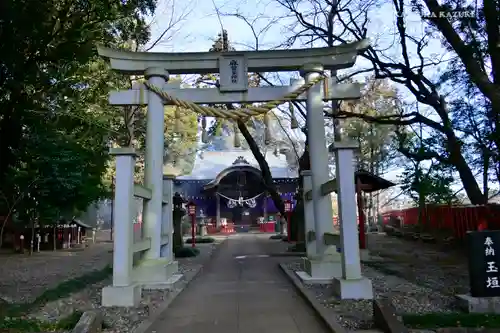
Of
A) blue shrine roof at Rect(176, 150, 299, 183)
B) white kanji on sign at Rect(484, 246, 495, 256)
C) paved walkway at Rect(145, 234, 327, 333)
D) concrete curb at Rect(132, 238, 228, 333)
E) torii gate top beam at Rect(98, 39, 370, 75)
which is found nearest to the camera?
concrete curb at Rect(132, 238, 228, 333)

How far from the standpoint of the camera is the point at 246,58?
9.24 metres

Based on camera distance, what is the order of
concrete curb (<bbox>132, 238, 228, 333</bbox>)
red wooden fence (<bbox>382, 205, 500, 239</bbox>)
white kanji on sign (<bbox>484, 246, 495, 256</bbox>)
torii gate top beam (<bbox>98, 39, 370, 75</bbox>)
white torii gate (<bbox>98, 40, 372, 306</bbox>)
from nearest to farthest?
concrete curb (<bbox>132, 238, 228, 333</bbox>) → white kanji on sign (<bbox>484, 246, 495, 256</bbox>) → white torii gate (<bbox>98, 40, 372, 306</bbox>) → torii gate top beam (<bbox>98, 39, 370, 75</bbox>) → red wooden fence (<bbox>382, 205, 500, 239</bbox>)

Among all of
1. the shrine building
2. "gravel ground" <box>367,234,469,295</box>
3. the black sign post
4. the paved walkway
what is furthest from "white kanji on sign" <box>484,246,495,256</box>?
the shrine building

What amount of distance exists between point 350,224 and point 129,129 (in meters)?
16.0

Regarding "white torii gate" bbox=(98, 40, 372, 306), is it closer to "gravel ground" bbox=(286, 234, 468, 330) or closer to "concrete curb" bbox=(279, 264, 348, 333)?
"concrete curb" bbox=(279, 264, 348, 333)

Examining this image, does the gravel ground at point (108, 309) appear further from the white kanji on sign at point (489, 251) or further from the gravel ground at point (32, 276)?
the white kanji on sign at point (489, 251)

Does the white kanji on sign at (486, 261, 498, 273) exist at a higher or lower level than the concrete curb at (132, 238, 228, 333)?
higher

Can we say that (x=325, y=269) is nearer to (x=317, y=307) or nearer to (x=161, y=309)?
(x=317, y=307)

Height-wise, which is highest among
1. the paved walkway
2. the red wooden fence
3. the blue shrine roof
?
the blue shrine roof

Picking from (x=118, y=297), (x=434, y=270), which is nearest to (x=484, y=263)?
(x=434, y=270)

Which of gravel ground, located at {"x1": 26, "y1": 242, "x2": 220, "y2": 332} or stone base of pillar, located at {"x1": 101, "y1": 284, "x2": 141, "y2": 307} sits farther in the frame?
stone base of pillar, located at {"x1": 101, "y1": 284, "x2": 141, "y2": 307}

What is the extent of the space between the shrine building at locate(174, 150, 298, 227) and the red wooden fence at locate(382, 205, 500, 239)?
10.5 m

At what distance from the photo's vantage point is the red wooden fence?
15.2 metres

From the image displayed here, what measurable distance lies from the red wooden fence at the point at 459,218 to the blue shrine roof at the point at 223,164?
34.8 feet
